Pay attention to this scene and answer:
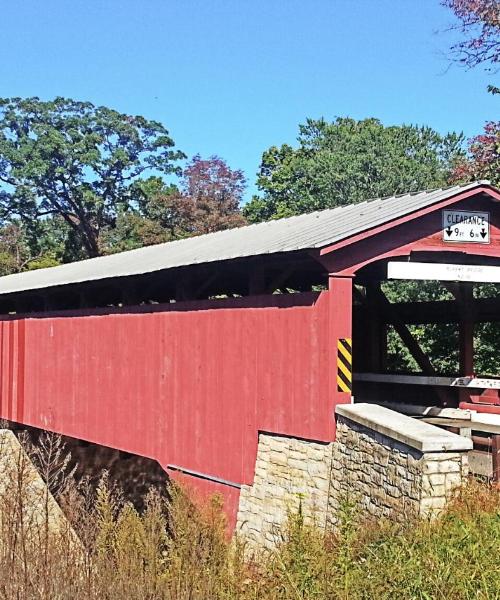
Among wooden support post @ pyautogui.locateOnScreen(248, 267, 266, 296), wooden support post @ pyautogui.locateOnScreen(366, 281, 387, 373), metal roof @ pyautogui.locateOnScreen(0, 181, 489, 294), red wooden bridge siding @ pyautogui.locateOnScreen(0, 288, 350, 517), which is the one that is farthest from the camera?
wooden support post @ pyautogui.locateOnScreen(366, 281, 387, 373)

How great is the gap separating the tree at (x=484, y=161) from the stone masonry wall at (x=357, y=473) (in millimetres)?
9761

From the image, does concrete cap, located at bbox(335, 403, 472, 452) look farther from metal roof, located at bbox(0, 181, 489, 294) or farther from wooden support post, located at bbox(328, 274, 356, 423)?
metal roof, located at bbox(0, 181, 489, 294)

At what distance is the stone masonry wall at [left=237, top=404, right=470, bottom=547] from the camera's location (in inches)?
277

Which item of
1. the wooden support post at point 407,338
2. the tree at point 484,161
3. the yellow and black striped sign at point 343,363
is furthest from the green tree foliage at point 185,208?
the yellow and black striped sign at point 343,363

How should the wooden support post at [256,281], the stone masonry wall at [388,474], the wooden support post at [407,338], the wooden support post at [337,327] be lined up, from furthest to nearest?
the wooden support post at [407,338] → the wooden support post at [256,281] → the wooden support post at [337,327] → the stone masonry wall at [388,474]

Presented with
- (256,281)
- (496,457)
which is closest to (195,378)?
(256,281)

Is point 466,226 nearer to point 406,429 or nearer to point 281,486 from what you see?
point 406,429

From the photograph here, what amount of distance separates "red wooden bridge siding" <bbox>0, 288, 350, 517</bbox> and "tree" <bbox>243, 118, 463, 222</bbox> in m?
18.8

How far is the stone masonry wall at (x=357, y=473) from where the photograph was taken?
7027mm

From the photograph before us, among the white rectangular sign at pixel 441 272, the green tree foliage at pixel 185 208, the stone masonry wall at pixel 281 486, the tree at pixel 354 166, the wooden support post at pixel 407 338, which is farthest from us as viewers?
the green tree foliage at pixel 185 208

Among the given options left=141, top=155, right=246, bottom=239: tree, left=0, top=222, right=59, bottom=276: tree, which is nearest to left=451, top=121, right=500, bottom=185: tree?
left=141, top=155, right=246, bottom=239: tree

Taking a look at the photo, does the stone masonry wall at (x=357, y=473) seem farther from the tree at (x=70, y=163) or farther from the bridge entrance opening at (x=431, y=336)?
the tree at (x=70, y=163)

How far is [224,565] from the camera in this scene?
614 centimetres

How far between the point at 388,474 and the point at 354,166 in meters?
25.8
